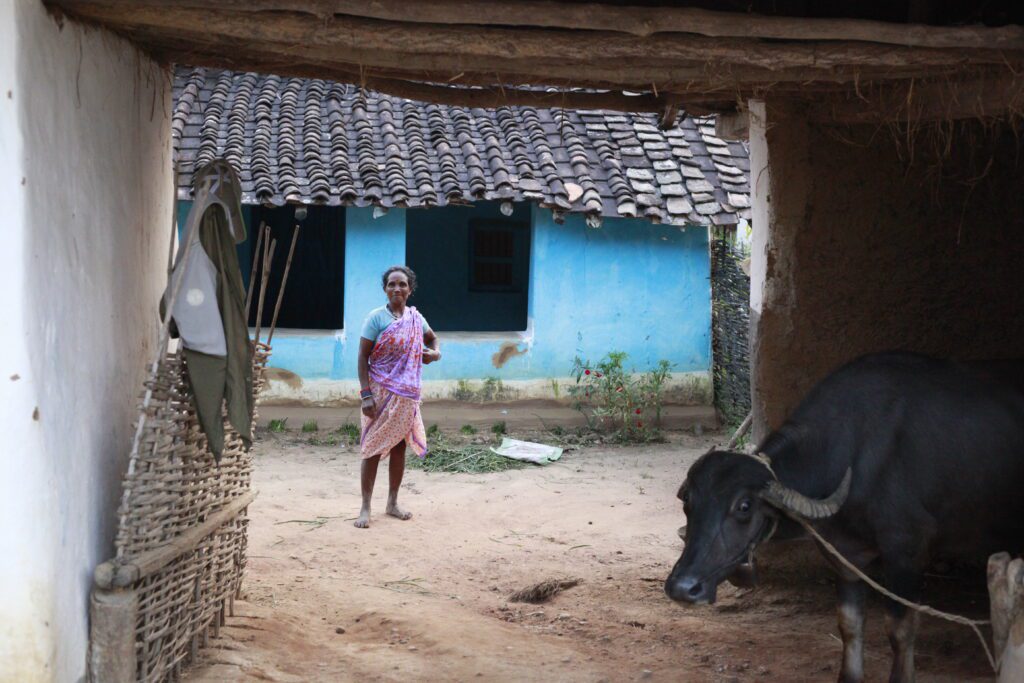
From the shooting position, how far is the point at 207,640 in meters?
4.66

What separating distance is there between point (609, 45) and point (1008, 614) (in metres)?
2.47

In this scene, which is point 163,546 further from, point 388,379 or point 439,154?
point 439,154

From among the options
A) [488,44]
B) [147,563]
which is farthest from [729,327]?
[147,563]

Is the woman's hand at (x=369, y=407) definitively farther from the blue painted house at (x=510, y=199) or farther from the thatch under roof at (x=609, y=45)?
the blue painted house at (x=510, y=199)

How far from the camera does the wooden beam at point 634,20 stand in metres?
3.64

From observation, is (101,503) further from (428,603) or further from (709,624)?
(709,624)

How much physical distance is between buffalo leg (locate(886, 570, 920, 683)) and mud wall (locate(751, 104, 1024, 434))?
1371 millimetres

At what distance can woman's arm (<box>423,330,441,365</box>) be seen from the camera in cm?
762

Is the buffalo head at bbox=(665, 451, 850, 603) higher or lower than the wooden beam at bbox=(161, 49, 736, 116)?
lower

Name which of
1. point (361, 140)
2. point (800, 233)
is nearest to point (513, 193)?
point (361, 140)

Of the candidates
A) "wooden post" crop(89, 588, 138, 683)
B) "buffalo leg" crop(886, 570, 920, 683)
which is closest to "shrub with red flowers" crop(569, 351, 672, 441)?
"buffalo leg" crop(886, 570, 920, 683)

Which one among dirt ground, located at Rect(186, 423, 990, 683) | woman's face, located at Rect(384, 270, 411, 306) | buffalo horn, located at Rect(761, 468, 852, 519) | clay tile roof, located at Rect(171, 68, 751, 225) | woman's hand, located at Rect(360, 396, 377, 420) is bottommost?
dirt ground, located at Rect(186, 423, 990, 683)

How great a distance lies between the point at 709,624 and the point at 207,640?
2.53 m

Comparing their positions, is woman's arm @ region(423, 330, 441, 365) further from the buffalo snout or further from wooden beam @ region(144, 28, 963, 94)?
the buffalo snout
